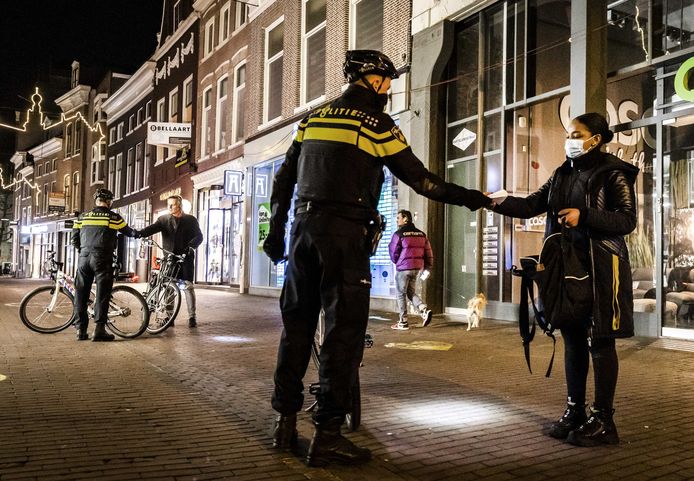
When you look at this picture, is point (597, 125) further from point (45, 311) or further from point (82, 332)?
point (45, 311)

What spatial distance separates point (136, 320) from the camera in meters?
8.68

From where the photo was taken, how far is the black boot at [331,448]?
3.33 meters

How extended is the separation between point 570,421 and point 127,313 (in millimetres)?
6426

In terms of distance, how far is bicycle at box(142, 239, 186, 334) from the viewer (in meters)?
9.32

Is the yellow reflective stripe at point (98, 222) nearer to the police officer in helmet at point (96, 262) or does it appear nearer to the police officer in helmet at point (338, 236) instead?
the police officer in helmet at point (96, 262)

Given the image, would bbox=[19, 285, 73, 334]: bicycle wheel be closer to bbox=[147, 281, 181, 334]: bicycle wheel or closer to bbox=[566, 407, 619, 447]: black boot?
bbox=[147, 281, 181, 334]: bicycle wheel

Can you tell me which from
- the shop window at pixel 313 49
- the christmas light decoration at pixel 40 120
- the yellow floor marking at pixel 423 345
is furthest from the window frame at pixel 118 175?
the yellow floor marking at pixel 423 345

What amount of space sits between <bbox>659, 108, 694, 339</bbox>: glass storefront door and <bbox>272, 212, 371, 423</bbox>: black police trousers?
23.0 ft

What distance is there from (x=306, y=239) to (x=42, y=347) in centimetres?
563

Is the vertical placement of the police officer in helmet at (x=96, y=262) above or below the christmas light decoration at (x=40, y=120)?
below

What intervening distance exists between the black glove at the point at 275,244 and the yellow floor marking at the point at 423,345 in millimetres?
4493

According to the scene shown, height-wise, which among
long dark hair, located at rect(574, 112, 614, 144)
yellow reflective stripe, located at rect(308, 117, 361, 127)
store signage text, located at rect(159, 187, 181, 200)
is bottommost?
yellow reflective stripe, located at rect(308, 117, 361, 127)

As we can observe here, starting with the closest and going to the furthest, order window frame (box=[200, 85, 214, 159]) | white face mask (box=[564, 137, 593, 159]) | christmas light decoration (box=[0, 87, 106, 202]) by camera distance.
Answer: white face mask (box=[564, 137, 593, 159]), christmas light decoration (box=[0, 87, 106, 202]), window frame (box=[200, 85, 214, 159])

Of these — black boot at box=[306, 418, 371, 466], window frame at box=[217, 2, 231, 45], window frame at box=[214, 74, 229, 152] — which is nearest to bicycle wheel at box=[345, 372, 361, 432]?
black boot at box=[306, 418, 371, 466]
